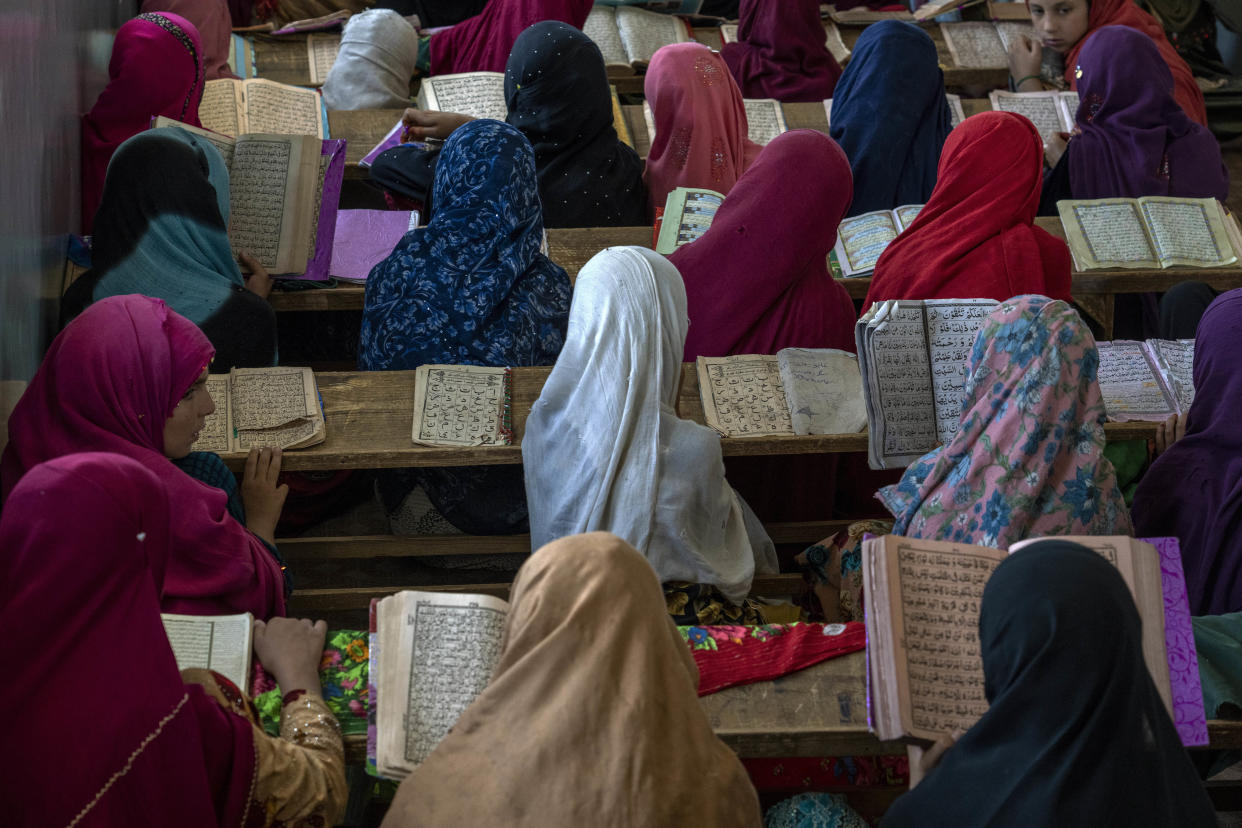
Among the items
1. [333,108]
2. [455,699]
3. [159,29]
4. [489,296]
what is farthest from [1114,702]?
[333,108]

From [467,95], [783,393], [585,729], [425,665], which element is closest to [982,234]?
[783,393]

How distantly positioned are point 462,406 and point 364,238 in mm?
1114

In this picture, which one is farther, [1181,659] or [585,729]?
[1181,659]

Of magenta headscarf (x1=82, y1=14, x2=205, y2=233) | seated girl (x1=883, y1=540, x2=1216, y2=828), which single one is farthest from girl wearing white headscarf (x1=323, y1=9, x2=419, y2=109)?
seated girl (x1=883, y1=540, x2=1216, y2=828)

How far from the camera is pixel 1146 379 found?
11.3 ft

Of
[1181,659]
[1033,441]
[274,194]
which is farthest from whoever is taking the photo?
[274,194]

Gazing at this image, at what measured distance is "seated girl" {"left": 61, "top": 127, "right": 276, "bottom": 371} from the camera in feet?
10.7

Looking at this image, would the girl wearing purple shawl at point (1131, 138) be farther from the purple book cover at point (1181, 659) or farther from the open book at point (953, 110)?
the purple book cover at point (1181, 659)

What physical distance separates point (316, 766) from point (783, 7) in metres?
4.31

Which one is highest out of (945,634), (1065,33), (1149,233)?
(1065,33)

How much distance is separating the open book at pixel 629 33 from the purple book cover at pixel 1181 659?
394cm

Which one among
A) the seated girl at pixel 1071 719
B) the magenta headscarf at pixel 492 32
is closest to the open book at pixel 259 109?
the magenta headscarf at pixel 492 32

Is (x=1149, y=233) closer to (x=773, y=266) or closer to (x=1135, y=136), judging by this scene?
(x=1135, y=136)

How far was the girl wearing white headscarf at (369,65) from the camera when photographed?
5.15m
